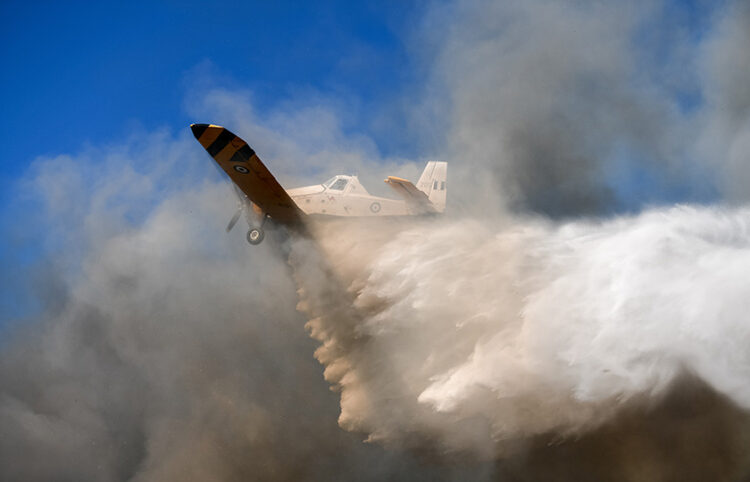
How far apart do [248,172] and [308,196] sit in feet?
12.2

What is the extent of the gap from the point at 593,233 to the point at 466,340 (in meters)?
6.71

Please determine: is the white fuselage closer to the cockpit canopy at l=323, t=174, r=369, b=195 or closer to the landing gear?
the cockpit canopy at l=323, t=174, r=369, b=195

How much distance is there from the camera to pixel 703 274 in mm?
21219

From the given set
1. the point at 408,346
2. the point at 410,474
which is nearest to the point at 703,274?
the point at 408,346

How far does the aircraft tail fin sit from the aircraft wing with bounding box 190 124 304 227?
6415mm

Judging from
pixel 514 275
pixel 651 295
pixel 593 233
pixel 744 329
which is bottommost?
pixel 744 329

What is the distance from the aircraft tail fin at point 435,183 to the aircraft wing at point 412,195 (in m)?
0.51

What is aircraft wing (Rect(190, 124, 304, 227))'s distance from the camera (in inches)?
1032

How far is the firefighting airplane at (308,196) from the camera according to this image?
27234mm

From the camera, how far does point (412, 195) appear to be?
2845 centimetres

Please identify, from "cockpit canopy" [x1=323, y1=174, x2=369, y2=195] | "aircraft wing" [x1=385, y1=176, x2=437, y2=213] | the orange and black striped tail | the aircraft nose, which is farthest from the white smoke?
the aircraft nose

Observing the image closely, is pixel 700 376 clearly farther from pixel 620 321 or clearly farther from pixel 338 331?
pixel 338 331

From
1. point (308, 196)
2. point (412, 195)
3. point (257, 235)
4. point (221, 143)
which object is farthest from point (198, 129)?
point (412, 195)

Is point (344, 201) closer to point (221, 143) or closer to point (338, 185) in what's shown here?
point (338, 185)
